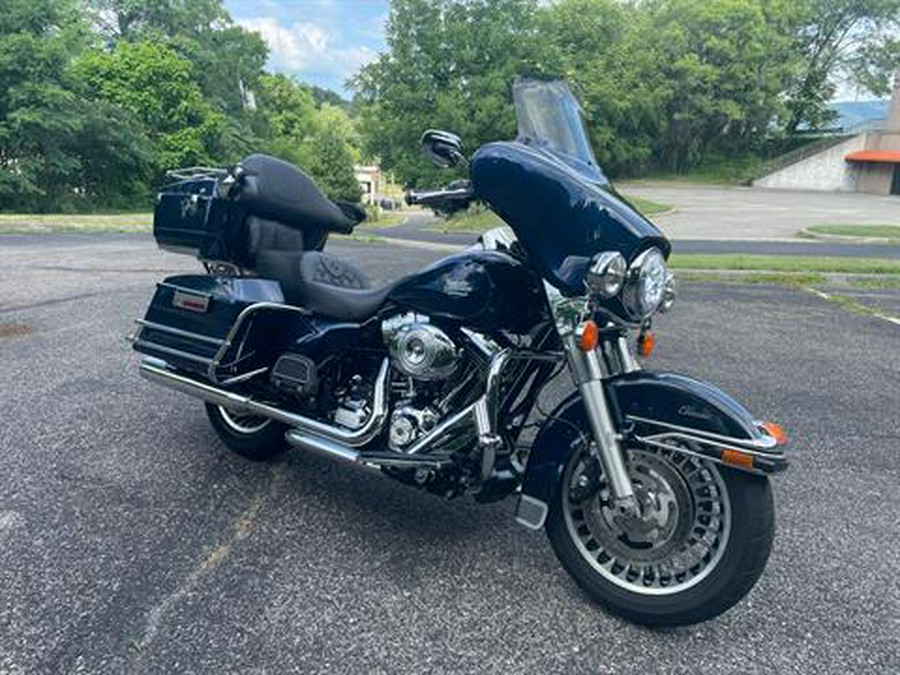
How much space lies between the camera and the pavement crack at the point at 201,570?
7.42ft

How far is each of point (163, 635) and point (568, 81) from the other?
2.77 meters

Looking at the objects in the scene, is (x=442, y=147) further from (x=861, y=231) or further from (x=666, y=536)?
(x=861, y=231)

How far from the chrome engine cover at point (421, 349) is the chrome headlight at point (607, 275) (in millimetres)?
664

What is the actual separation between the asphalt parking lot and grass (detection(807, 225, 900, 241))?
14.4 m

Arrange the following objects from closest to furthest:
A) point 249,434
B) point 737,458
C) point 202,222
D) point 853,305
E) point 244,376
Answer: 1. point 737,458
2. point 244,376
3. point 202,222
4. point 249,434
5. point 853,305

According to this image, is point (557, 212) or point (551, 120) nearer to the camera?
point (557, 212)

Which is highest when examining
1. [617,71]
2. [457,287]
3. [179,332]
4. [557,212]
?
[617,71]

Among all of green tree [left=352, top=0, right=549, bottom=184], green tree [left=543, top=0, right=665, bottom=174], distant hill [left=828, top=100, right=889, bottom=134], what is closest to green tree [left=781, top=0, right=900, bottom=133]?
distant hill [left=828, top=100, right=889, bottom=134]

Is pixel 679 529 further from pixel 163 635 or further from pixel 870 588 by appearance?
pixel 163 635

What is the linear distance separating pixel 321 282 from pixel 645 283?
1.60 metres

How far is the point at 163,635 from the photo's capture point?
7.62 ft

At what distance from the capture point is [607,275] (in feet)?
7.25

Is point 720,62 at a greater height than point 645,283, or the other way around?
point 720,62

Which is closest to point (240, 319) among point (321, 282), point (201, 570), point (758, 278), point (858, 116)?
point (321, 282)
